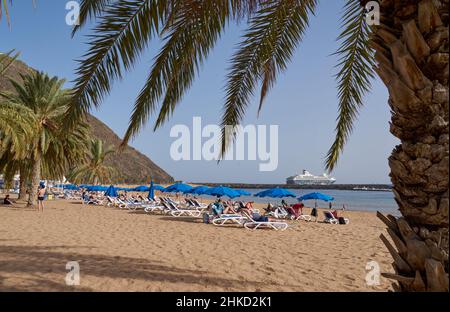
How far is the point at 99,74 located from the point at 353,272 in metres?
5.06

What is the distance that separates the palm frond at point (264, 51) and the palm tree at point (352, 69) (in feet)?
0.05

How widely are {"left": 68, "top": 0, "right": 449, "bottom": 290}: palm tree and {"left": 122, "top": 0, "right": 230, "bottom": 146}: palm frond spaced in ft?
0.05

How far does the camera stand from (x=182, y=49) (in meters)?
→ 4.56

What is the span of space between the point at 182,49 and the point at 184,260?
12.6ft

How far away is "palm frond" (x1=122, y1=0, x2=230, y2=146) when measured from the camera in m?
4.30

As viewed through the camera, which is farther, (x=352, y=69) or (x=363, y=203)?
(x=363, y=203)

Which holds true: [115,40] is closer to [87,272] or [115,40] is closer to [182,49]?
[182,49]

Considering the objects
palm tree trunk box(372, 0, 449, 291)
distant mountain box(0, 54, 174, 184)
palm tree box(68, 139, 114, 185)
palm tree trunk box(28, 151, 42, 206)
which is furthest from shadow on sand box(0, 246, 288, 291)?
distant mountain box(0, 54, 174, 184)

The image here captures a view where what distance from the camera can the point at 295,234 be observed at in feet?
34.3

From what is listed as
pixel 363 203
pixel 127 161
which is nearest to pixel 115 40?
pixel 363 203

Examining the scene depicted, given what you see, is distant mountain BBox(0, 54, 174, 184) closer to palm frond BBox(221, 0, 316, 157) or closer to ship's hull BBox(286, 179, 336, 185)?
ship's hull BBox(286, 179, 336, 185)

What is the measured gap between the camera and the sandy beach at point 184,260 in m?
4.73

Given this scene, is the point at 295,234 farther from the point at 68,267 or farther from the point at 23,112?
the point at 23,112
